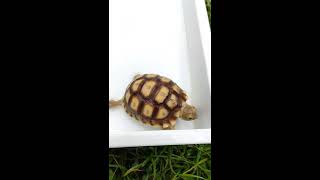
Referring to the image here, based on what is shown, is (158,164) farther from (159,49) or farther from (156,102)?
(159,49)

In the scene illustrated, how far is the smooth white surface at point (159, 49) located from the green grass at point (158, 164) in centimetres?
10

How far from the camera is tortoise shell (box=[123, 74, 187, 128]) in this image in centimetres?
135

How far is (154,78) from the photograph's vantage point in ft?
4.62

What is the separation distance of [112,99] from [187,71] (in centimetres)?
39

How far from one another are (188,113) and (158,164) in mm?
274

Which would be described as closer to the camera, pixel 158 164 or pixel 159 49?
pixel 158 164

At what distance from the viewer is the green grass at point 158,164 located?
139 cm

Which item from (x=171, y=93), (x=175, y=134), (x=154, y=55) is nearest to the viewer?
(x=175, y=134)

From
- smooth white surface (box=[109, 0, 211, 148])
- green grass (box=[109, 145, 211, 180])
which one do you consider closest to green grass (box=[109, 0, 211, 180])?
green grass (box=[109, 145, 211, 180])

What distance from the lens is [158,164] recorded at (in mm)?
1428

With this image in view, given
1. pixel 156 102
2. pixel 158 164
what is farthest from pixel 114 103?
pixel 158 164
